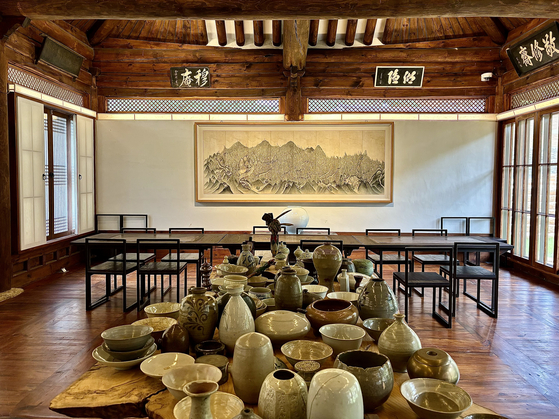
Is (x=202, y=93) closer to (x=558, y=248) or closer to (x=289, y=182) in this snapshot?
(x=289, y=182)

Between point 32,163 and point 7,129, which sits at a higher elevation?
point 7,129

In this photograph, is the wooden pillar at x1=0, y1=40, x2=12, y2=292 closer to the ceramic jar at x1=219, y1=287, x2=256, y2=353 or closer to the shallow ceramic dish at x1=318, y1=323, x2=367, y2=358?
the ceramic jar at x1=219, y1=287, x2=256, y2=353

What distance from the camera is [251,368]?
1.25 m

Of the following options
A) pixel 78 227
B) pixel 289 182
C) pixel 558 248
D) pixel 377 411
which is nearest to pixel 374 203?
pixel 289 182

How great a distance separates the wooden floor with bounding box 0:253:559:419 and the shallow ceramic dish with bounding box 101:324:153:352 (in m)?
1.05

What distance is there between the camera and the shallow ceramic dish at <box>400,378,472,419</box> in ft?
3.75

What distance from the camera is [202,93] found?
7070mm

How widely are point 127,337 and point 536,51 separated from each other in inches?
235

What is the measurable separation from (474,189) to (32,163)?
6.43 metres

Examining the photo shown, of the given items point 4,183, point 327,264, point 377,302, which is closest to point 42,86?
point 4,183

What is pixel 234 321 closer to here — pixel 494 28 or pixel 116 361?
pixel 116 361

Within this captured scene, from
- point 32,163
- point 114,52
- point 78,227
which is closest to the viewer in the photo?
point 32,163

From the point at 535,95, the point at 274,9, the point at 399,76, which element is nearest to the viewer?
the point at 274,9

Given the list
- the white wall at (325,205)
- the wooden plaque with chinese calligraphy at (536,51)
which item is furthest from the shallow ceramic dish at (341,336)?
the white wall at (325,205)
